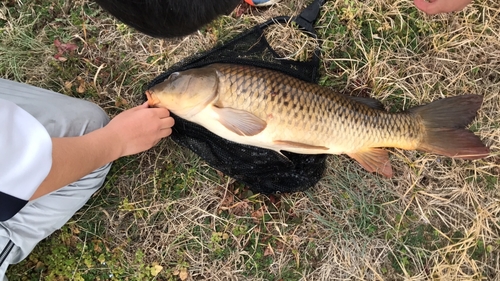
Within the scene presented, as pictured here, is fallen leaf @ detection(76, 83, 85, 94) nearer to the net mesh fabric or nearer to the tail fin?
the net mesh fabric

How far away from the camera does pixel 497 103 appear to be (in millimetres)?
2217

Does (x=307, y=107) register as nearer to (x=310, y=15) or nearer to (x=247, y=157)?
(x=247, y=157)

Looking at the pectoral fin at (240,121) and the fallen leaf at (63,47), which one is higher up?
the fallen leaf at (63,47)

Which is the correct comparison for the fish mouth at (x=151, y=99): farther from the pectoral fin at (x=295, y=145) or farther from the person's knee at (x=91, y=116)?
the pectoral fin at (x=295, y=145)

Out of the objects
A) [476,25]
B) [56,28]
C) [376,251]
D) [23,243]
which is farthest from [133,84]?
[476,25]

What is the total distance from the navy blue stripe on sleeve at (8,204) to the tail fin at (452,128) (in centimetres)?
167

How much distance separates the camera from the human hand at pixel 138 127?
6.04 feet

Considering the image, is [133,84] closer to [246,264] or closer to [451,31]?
[246,264]

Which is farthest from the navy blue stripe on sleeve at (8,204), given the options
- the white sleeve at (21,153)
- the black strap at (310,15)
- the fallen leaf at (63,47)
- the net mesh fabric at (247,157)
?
the black strap at (310,15)

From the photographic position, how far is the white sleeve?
4.23ft

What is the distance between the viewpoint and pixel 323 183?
7.12 ft

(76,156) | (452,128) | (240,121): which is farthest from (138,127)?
(452,128)

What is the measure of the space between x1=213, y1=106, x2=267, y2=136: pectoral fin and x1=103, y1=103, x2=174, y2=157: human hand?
27 centimetres

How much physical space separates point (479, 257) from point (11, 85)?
95.5 inches
